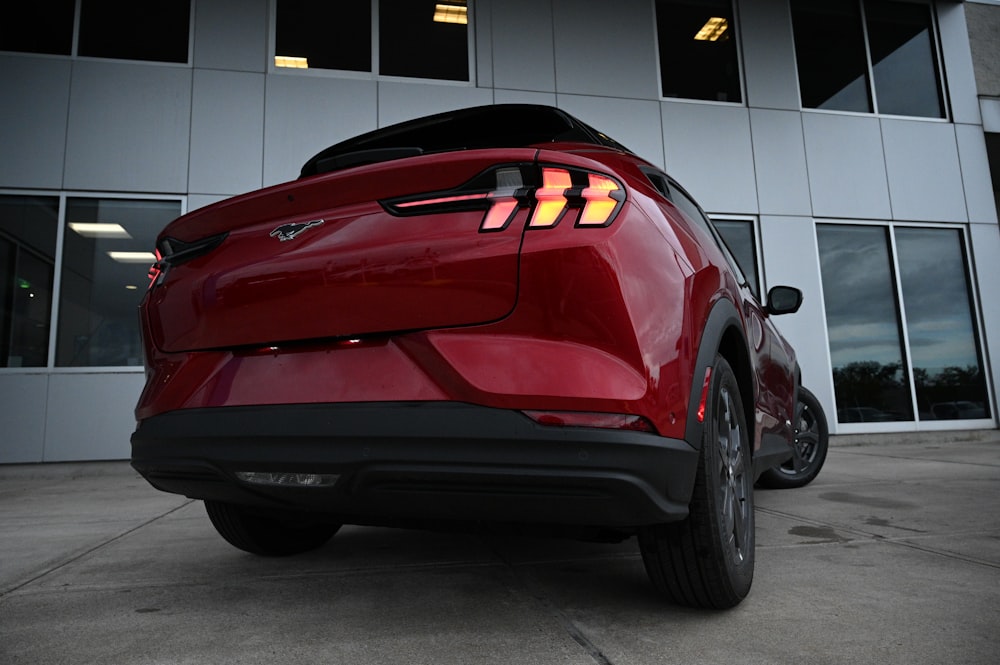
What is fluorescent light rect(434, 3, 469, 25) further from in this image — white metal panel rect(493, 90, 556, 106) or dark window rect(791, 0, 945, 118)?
dark window rect(791, 0, 945, 118)

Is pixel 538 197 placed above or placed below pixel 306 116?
below

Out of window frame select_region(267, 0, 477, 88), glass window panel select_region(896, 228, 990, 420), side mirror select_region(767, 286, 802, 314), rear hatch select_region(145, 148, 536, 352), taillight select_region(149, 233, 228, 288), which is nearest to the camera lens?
rear hatch select_region(145, 148, 536, 352)

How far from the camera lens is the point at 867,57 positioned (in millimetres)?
9094

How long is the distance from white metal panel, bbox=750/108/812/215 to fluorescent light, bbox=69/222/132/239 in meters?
7.42

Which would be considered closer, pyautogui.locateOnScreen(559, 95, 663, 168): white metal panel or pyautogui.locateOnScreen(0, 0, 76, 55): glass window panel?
pyautogui.locateOnScreen(0, 0, 76, 55): glass window panel

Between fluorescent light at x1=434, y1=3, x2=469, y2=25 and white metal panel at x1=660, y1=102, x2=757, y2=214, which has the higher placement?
fluorescent light at x1=434, y1=3, x2=469, y2=25

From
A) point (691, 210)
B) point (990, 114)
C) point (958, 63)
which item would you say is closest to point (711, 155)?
point (958, 63)

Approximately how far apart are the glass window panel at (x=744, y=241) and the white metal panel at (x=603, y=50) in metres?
1.89

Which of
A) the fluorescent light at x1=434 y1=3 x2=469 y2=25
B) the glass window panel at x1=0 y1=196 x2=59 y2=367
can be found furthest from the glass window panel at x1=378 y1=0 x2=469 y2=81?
the glass window panel at x1=0 y1=196 x2=59 y2=367

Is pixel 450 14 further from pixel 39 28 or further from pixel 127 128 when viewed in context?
pixel 39 28

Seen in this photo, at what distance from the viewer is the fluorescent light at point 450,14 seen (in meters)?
7.86

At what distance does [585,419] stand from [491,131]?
41.4 inches

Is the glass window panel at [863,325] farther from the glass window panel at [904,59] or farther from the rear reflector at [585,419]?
the rear reflector at [585,419]

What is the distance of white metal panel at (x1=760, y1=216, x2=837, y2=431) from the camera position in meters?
7.84
